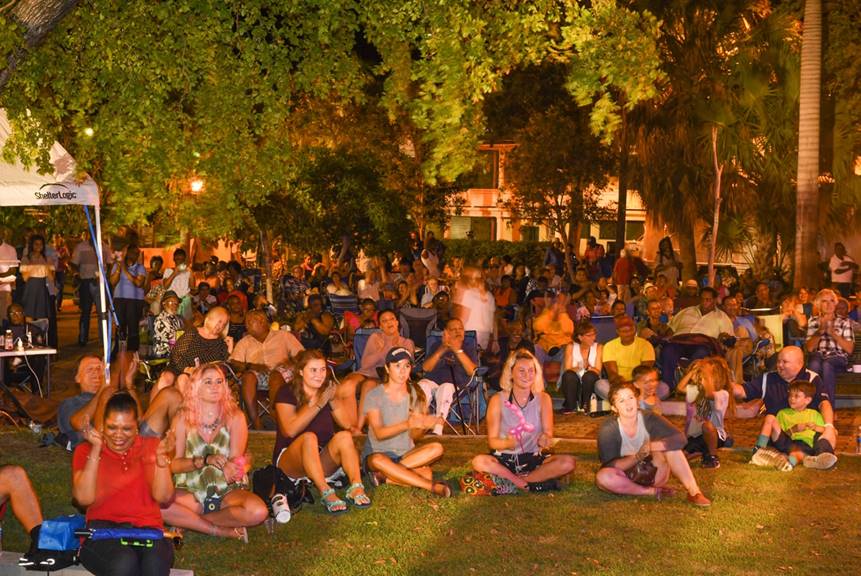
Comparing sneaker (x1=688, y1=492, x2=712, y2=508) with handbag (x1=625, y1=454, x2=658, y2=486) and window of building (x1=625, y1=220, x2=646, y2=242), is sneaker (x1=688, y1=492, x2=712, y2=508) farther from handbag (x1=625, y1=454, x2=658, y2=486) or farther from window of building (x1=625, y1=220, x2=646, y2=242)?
window of building (x1=625, y1=220, x2=646, y2=242)

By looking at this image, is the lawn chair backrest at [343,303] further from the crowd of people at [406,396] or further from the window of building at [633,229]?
the window of building at [633,229]

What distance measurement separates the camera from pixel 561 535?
8.58m

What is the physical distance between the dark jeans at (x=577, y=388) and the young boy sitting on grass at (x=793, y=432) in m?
3.40

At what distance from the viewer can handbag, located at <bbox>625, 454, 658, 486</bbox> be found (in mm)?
9516

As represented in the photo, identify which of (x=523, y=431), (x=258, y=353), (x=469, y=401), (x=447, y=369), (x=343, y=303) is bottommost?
(x=469, y=401)

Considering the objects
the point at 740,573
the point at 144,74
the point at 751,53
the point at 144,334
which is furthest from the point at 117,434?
the point at 751,53

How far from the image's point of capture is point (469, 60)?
34.4 feet

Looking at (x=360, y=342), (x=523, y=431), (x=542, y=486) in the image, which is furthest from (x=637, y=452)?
(x=360, y=342)

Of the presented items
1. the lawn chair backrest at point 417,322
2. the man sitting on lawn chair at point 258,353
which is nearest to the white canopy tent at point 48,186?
the man sitting on lawn chair at point 258,353

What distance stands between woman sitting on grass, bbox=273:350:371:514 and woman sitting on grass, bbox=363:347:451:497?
0.44m

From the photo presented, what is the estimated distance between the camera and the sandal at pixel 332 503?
8.98 metres

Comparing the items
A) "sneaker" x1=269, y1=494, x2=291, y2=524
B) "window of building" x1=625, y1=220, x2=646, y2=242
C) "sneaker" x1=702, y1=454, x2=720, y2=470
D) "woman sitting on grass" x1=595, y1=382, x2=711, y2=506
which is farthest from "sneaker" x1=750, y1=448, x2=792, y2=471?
"window of building" x1=625, y1=220, x2=646, y2=242

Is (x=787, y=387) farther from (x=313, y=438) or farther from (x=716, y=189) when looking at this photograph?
(x=716, y=189)

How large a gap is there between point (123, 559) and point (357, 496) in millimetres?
2759
